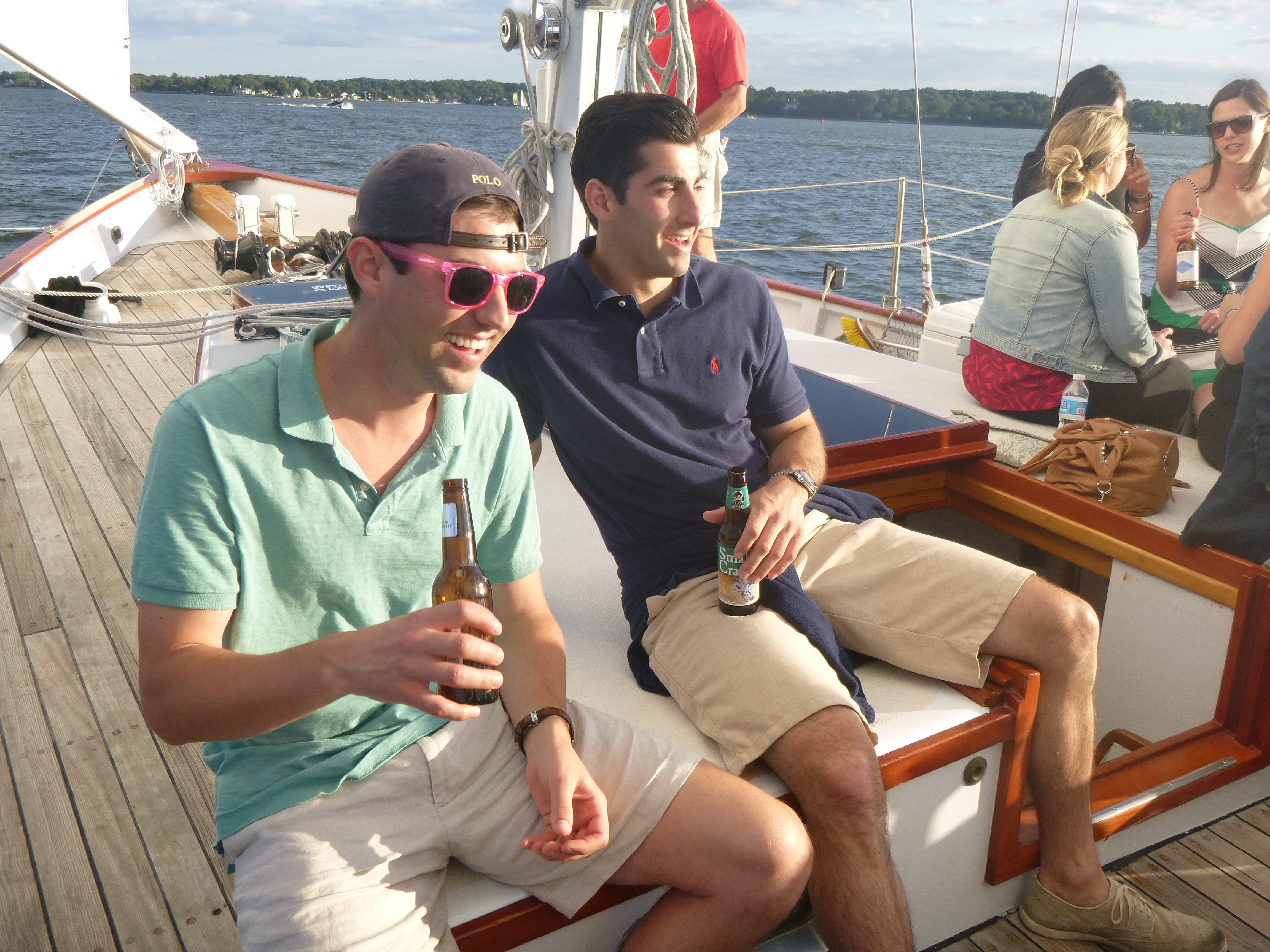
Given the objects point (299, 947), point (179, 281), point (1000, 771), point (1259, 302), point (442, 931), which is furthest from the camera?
point (179, 281)

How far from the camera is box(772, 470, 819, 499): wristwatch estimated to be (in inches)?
79.0

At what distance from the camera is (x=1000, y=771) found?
195 centimetres

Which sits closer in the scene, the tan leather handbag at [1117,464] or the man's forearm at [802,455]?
the man's forearm at [802,455]

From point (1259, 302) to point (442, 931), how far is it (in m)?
2.37

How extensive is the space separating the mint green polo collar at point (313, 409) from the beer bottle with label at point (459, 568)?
65mm

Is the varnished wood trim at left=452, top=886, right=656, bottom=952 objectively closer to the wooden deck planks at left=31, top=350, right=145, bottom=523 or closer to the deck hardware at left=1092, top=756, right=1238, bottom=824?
the deck hardware at left=1092, top=756, right=1238, bottom=824

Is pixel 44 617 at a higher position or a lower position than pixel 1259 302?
lower

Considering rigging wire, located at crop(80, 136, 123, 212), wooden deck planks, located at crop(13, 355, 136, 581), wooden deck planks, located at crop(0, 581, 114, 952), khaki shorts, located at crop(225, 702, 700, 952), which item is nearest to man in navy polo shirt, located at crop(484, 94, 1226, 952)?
khaki shorts, located at crop(225, 702, 700, 952)

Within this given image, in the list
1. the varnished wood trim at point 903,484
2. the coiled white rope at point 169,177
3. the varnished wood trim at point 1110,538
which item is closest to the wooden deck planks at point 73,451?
the varnished wood trim at point 903,484

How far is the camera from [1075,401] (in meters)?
3.09

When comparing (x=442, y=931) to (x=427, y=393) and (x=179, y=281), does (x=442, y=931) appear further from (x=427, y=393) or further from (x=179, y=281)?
(x=179, y=281)

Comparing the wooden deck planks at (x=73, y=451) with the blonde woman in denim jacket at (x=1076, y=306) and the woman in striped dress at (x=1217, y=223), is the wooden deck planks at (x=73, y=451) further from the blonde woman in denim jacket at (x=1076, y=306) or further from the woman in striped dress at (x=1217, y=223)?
the woman in striped dress at (x=1217, y=223)

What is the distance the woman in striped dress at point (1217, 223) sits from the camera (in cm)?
355

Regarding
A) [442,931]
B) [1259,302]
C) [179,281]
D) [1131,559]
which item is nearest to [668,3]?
[1259,302]
